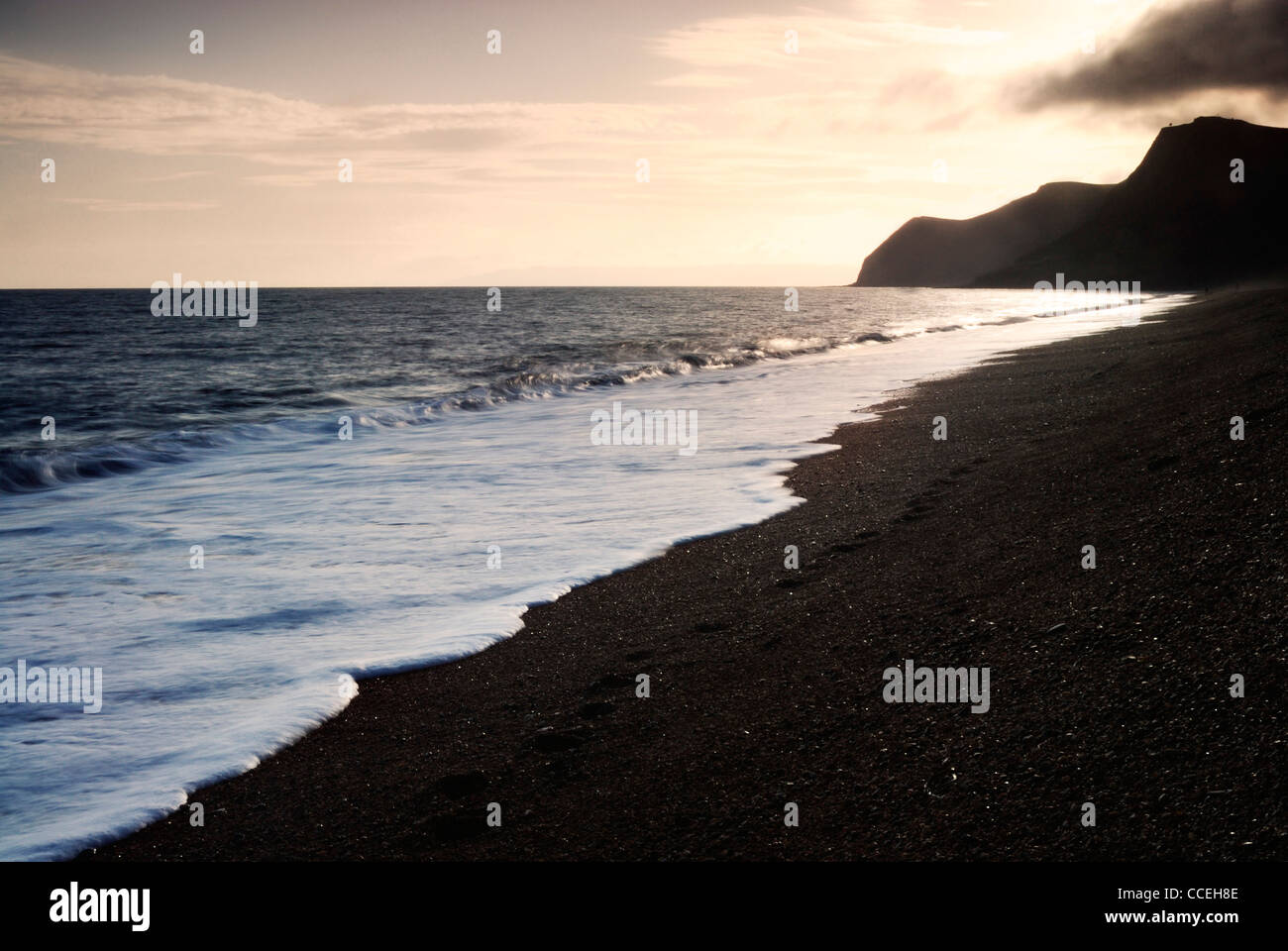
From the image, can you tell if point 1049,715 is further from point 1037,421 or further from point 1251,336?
point 1251,336

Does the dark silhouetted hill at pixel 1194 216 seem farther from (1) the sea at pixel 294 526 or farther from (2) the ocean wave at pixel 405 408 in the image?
(1) the sea at pixel 294 526

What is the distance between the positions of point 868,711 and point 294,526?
23.0 ft

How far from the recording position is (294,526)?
9.09 m

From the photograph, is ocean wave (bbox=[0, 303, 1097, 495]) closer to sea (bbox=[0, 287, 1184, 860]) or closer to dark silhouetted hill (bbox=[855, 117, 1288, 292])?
sea (bbox=[0, 287, 1184, 860])

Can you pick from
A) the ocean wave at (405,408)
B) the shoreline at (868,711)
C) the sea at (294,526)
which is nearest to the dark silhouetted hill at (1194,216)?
the ocean wave at (405,408)

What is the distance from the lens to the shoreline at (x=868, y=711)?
3115 mm

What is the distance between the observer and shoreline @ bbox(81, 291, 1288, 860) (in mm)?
3115

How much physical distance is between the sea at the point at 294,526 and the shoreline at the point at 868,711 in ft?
1.69

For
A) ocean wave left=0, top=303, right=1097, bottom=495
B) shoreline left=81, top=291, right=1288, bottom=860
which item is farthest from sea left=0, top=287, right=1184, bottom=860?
shoreline left=81, top=291, right=1288, bottom=860

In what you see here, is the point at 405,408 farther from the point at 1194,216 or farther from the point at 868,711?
the point at 1194,216

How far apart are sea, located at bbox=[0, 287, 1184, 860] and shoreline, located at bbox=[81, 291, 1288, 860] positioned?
52 cm

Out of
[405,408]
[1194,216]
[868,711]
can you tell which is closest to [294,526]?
[868,711]

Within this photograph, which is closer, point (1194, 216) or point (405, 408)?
point (405, 408)
